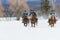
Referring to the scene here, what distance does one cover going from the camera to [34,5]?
9.37 ft

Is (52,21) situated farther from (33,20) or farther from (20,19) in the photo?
(20,19)

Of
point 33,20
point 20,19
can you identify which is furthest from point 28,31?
point 20,19

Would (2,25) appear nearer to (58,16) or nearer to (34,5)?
(34,5)

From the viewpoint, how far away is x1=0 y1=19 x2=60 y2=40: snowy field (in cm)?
221

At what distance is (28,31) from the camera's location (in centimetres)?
243

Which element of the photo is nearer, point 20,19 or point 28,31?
point 28,31

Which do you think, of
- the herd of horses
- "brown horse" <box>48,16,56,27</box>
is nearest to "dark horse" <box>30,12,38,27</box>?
the herd of horses

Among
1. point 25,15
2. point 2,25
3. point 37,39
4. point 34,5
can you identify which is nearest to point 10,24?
point 2,25

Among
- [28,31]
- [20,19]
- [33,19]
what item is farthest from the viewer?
[20,19]

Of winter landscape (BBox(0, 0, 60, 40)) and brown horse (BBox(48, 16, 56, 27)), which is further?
brown horse (BBox(48, 16, 56, 27))

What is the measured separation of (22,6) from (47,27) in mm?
591

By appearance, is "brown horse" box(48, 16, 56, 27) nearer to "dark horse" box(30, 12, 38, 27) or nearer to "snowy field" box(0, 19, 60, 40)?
"snowy field" box(0, 19, 60, 40)

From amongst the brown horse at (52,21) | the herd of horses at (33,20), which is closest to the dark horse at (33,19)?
the herd of horses at (33,20)

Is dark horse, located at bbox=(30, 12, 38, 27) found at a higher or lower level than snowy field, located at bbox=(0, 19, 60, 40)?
higher
